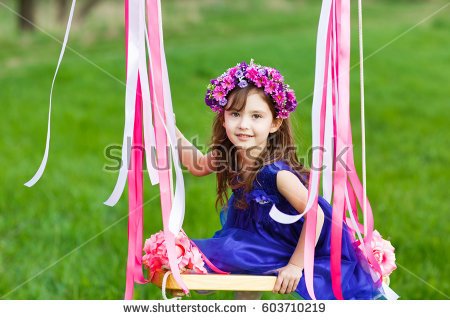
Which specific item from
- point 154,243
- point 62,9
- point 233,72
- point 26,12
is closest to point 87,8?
point 26,12

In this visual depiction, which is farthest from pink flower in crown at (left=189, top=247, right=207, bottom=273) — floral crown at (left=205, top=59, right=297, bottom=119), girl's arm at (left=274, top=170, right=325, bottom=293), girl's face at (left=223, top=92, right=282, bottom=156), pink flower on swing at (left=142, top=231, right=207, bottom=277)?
floral crown at (left=205, top=59, right=297, bottom=119)

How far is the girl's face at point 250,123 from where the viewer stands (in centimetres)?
204

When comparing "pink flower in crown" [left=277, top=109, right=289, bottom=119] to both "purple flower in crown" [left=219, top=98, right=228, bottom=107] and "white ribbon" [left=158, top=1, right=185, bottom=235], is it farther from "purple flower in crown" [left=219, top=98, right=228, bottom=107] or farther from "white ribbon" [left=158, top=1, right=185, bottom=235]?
"white ribbon" [left=158, top=1, right=185, bottom=235]

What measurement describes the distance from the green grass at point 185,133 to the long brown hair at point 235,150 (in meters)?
0.11

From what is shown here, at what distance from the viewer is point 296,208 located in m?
2.04

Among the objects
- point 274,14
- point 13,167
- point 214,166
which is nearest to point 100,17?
point 274,14

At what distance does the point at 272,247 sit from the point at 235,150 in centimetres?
31

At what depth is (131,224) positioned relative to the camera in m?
2.02

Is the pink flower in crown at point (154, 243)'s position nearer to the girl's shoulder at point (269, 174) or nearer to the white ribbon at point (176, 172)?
the white ribbon at point (176, 172)

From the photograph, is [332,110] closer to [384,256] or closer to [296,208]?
[296,208]

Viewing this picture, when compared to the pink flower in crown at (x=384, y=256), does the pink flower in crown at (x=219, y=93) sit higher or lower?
higher

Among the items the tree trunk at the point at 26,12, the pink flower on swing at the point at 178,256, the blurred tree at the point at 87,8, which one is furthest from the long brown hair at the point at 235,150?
the tree trunk at the point at 26,12

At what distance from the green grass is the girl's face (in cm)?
24
